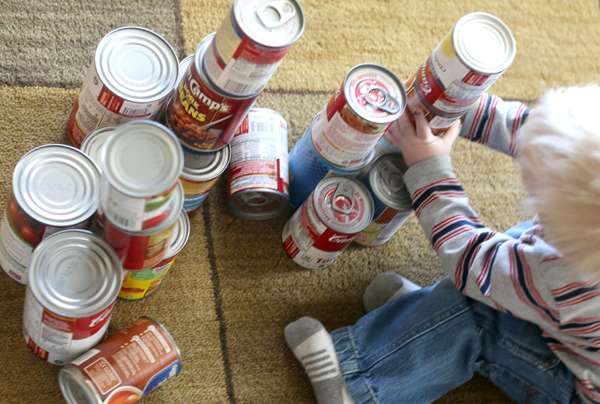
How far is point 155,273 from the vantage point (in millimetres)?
1056

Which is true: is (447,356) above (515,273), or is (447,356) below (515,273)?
below

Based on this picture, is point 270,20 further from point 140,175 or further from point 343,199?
point 343,199

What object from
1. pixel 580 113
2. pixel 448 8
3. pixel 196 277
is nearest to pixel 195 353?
pixel 196 277

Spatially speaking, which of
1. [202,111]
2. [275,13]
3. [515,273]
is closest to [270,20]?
[275,13]

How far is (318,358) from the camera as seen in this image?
1151 millimetres

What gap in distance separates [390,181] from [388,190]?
0.02 m

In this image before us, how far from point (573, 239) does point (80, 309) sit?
0.63m

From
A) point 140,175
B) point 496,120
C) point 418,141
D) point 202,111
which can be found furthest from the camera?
point 496,120

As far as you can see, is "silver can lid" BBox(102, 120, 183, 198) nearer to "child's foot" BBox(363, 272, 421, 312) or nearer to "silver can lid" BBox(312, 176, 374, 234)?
"silver can lid" BBox(312, 176, 374, 234)

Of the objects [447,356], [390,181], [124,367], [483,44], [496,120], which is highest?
[483,44]

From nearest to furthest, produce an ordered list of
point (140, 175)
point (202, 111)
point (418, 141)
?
point (140, 175) → point (202, 111) → point (418, 141)

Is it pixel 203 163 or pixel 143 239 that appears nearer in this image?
pixel 143 239

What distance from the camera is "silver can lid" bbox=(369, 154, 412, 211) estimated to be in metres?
1.15

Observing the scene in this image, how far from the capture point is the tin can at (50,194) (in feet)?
3.06
